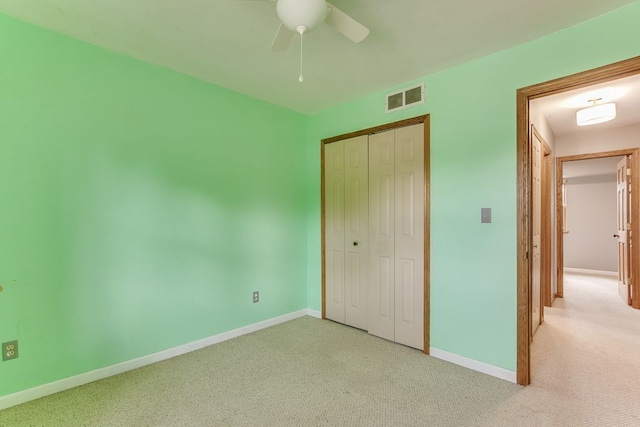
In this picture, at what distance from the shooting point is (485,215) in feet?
7.59

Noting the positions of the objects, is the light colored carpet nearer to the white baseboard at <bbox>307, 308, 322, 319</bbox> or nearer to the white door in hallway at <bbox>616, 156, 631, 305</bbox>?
the white baseboard at <bbox>307, 308, 322, 319</bbox>

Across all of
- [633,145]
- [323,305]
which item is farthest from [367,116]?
[633,145]

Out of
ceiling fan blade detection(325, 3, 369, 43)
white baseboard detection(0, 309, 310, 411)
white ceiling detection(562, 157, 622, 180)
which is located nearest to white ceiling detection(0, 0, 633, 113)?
ceiling fan blade detection(325, 3, 369, 43)

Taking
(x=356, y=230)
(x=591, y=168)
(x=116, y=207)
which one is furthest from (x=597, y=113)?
(x=116, y=207)

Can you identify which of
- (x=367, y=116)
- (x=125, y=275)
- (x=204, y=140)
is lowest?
(x=125, y=275)

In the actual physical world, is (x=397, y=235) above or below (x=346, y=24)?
below

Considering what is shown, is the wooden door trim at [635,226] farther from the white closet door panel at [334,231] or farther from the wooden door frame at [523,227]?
the white closet door panel at [334,231]

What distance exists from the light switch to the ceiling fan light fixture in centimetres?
185

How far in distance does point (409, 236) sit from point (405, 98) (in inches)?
52.8

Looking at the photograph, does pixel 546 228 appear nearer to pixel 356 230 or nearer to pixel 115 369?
pixel 356 230

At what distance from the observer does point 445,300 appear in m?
2.53

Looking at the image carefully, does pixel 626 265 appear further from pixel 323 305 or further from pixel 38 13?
pixel 38 13

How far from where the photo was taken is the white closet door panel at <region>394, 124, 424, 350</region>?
8.86 ft

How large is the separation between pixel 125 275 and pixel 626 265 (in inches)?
248
